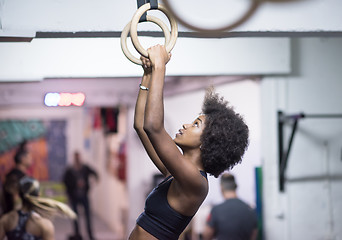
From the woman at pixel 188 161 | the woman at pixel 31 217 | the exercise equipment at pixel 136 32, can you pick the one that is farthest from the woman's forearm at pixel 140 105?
the woman at pixel 31 217

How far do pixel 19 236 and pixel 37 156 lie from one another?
8.76 metres

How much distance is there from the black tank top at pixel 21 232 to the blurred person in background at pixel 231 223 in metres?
1.40

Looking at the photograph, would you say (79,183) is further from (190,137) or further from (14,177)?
(190,137)

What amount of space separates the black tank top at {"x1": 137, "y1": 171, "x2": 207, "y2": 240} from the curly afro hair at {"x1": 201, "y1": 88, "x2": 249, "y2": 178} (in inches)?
9.1

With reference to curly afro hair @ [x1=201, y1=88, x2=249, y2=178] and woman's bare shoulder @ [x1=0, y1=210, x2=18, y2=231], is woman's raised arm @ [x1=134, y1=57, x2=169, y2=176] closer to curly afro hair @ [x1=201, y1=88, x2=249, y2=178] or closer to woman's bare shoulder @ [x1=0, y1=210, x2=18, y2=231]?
curly afro hair @ [x1=201, y1=88, x2=249, y2=178]

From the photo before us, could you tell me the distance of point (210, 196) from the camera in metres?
6.29

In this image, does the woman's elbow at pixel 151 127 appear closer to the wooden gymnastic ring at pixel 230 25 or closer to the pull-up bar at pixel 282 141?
the wooden gymnastic ring at pixel 230 25

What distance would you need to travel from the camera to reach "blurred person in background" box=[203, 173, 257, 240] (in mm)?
3969

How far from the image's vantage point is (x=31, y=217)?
3.78m

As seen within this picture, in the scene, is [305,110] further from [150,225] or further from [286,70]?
[150,225]

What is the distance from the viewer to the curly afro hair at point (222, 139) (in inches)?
83.4

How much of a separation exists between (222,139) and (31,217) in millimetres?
2225

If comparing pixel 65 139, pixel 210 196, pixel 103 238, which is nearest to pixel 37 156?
pixel 65 139

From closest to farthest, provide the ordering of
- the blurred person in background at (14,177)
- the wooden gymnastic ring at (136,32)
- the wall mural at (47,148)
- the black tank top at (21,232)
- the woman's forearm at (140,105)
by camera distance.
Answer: the wooden gymnastic ring at (136,32) < the woman's forearm at (140,105) < the black tank top at (21,232) < the blurred person in background at (14,177) < the wall mural at (47,148)
